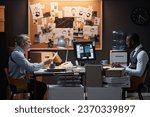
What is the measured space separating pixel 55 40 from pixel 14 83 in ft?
8.15

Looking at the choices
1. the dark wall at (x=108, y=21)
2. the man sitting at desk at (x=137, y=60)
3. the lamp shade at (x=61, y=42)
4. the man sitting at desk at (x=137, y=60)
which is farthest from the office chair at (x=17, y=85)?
the dark wall at (x=108, y=21)

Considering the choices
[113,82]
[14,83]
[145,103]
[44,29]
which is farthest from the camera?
[44,29]

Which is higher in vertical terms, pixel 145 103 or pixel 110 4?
pixel 110 4

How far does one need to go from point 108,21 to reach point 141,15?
0.69 m

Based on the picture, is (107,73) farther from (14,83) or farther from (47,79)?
(47,79)

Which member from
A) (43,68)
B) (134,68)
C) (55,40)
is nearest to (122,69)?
(134,68)

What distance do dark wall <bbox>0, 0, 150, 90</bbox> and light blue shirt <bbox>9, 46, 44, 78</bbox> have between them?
2.34 meters

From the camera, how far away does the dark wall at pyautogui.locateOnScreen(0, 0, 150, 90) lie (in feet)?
22.8

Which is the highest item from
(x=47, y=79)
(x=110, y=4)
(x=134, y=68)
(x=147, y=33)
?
(x=110, y=4)

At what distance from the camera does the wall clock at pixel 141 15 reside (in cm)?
698

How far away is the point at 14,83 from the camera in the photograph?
4633 mm

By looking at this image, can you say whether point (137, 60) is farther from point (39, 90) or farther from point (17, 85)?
point (17, 85)

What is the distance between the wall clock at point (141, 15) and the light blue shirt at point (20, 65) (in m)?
3.09

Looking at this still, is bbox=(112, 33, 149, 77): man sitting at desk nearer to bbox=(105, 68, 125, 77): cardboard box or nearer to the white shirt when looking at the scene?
the white shirt
